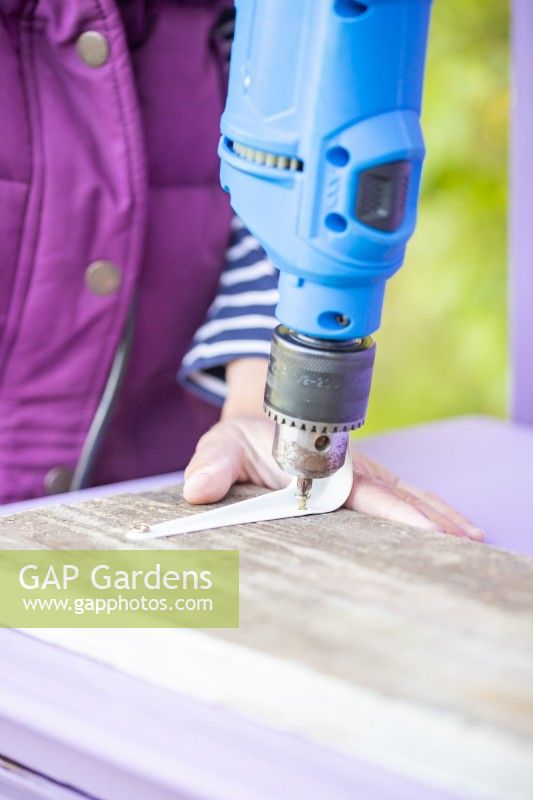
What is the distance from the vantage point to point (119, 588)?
0.56 meters

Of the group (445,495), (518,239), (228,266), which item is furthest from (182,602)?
(518,239)

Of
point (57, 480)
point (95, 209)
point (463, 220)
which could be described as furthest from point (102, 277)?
point (463, 220)

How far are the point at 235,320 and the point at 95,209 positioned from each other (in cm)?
18

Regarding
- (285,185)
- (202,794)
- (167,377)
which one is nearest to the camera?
(202,794)

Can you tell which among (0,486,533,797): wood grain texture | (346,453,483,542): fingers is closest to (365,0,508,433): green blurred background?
(346,453,483,542): fingers

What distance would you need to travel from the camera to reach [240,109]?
1.95 feet

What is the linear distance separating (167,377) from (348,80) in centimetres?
56

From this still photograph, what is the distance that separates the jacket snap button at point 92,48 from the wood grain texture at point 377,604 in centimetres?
40

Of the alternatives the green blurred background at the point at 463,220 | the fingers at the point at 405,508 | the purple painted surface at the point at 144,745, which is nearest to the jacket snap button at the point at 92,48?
the fingers at the point at 405,508

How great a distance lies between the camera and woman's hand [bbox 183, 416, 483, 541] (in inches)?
28.1

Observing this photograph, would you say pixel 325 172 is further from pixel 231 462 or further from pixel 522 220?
pixel 522 220

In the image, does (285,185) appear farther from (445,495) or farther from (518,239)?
(518,239)

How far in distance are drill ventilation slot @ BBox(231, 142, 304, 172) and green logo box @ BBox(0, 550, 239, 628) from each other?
0.75 ft

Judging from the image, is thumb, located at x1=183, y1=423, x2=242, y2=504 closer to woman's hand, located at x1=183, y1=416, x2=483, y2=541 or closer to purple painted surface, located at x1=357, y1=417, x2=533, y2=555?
woman's hand, located at x1=183, y1=416, x2=483, y2=541
